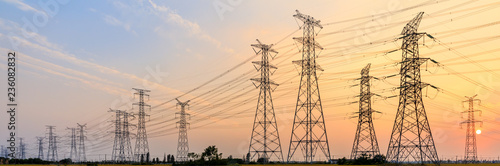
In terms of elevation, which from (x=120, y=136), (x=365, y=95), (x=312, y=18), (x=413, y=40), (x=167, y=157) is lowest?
(x=167, y=157)

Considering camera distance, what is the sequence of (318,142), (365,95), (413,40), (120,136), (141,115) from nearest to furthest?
1. (413,40)
2. (318,142)
3. (365,95)
4. (141,115)
5. (120,136)

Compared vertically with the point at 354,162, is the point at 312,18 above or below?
above

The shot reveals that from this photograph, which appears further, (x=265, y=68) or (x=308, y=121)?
(x=265, y=68)

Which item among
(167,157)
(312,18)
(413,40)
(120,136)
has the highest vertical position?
(312,18)

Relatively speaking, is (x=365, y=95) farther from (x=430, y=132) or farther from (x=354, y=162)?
(x=430, y=132)

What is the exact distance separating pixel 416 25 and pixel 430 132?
1654 centimetres

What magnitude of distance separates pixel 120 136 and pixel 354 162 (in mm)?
76942

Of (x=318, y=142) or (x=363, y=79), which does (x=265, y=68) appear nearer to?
(x=318, y=142)

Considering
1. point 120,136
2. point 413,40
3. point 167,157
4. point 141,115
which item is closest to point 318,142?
point 413,40

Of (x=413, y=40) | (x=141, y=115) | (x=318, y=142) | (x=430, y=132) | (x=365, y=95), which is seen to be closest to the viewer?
(x=430, y=132)

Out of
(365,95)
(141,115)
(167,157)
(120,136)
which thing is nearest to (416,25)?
(365,95)

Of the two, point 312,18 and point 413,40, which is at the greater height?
point 312,18

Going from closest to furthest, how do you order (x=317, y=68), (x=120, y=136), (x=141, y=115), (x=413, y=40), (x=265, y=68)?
(x=413, y=40) → (x=317, y=68) → (x=265, y=68) → (x=141, y=115) → (x=120, y=136)

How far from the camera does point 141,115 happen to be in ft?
374
